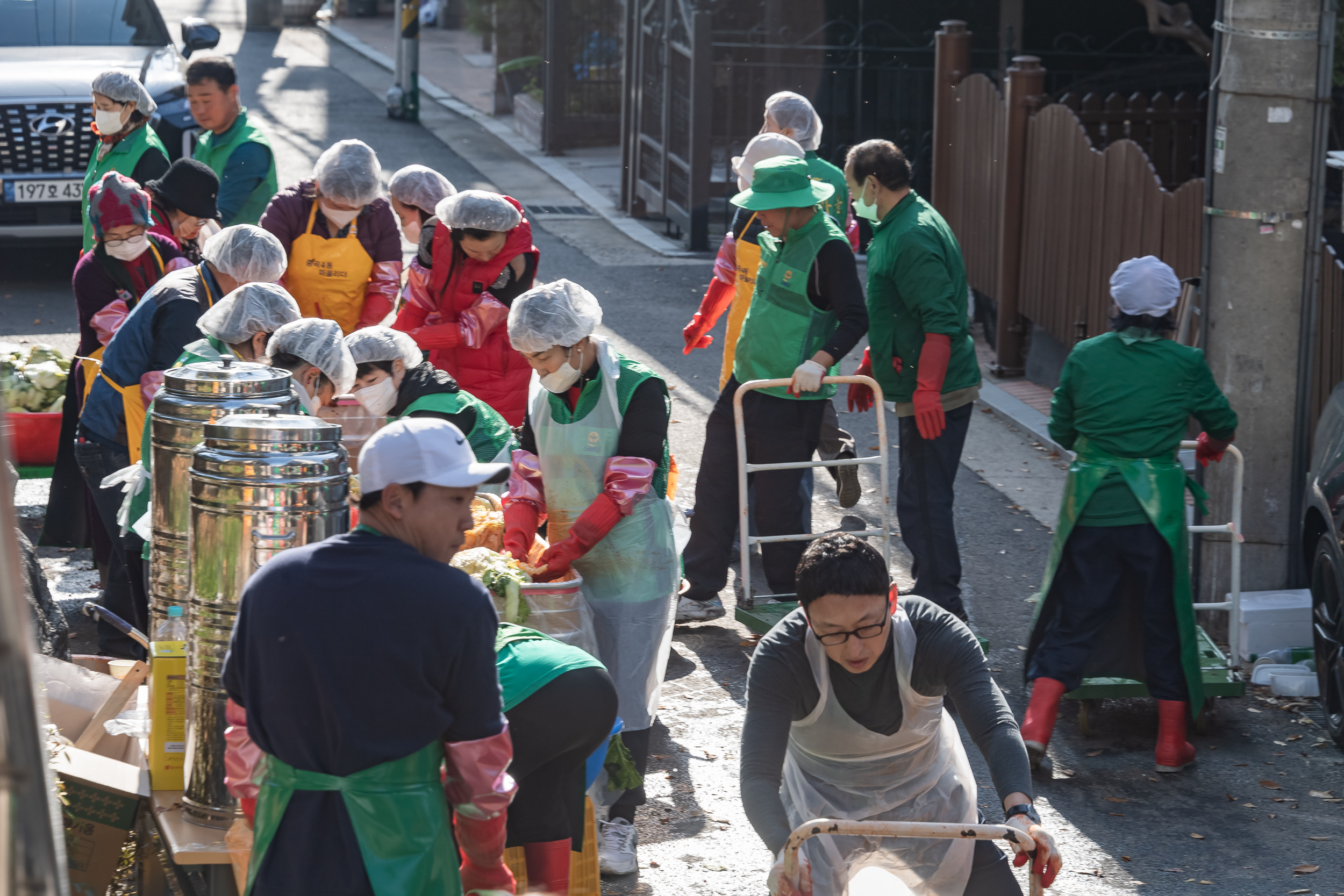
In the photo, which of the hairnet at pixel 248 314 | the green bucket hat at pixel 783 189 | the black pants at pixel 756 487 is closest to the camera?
the hairnet at pixel 248 314

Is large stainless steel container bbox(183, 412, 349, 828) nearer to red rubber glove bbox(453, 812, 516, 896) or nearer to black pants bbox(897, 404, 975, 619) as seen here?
red rubber glove bbox(453, 812, 516, 896)

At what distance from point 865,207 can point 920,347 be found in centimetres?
66

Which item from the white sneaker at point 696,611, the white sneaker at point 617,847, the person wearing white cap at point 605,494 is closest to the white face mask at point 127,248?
the person wearing white cap at point 605,494

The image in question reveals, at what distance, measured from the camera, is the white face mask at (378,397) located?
5.31m

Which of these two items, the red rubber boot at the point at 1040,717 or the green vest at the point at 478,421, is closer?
the green vest at the point at 478,421

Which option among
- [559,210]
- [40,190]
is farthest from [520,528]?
[559,210]

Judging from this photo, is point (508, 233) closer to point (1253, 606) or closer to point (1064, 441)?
point (1064, 441)

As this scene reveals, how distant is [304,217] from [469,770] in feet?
14.4

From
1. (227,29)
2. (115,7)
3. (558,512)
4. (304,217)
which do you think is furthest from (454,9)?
(558,512)

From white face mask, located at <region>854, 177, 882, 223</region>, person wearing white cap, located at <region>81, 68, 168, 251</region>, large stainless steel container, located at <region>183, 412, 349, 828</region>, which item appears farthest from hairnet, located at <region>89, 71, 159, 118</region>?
large stainless steel container, located at <region>183, 412, 349, 828</region>

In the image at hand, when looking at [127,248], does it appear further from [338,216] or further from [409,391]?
[409,391]

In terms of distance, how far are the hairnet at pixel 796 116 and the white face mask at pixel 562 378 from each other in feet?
10.2

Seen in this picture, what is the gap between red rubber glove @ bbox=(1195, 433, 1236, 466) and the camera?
5789mm

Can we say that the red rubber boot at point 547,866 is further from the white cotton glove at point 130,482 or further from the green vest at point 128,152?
the green vest at point 128,152
